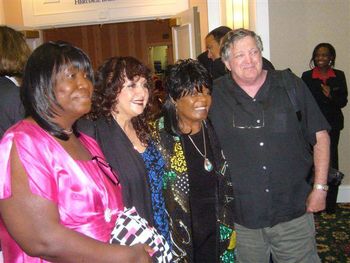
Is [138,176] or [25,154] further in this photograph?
[138,176]

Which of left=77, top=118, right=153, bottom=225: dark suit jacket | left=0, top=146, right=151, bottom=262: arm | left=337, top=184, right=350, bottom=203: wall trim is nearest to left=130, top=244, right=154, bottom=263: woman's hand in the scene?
left=0, top=146, right=151, bottom=262: arm

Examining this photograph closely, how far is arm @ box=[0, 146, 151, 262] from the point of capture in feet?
3.29

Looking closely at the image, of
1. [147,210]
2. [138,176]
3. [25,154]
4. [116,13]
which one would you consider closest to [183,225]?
[147,210]

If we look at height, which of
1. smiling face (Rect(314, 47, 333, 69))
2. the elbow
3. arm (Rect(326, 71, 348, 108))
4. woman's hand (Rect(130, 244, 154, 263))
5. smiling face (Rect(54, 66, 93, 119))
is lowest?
woman's hand (Rect(130, 244, 154, 263))

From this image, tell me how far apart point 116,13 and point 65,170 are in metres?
5.13

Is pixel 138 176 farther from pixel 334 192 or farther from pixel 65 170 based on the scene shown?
pixel 334 192

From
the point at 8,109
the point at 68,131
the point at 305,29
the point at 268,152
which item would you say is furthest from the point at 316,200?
the point at 305,29

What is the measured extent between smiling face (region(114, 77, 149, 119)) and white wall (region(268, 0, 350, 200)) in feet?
9.28

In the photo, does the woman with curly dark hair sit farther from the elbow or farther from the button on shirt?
the elbow

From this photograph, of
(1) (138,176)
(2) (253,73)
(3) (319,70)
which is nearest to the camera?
(1) (138,176)

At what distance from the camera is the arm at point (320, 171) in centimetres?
202

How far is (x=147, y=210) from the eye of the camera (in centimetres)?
172

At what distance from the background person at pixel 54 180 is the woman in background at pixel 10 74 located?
1.10 meters

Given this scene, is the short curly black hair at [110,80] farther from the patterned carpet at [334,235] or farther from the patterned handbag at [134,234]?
the patterned carpet at [334,235]
